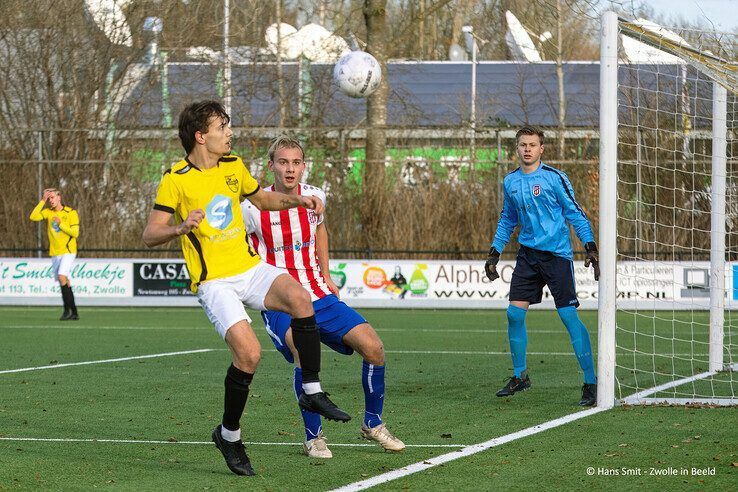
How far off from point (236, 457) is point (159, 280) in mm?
17483

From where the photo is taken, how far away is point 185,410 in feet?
30.5

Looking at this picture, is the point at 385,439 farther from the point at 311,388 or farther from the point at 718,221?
the point at 718,221

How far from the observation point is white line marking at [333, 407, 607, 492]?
6.21m

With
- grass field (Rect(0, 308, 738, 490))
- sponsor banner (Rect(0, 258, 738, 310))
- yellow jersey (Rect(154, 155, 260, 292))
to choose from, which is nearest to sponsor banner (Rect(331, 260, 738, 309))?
sponsor banner (Rect(0, 258, 738, 310))

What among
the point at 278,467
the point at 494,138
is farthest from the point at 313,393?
the point at 494,138

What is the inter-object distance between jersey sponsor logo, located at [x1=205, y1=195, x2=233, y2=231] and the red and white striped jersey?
3.16ft

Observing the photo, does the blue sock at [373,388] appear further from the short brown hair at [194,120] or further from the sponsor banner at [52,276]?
the sponsor banner at [52,276]

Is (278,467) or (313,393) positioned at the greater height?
(313,393)

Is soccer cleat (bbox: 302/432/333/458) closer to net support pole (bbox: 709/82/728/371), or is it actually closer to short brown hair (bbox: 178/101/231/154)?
short brown hair (bbox: 178/101/231/154)

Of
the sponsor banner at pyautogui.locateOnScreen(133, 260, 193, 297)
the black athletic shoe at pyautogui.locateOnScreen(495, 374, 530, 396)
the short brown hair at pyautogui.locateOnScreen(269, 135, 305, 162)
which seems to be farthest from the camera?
the sponsor banner at pyautogui.locateOnScreen(133, 260, 193, 297)

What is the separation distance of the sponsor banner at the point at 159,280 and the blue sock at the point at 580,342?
47.7ft

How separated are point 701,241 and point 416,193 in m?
5.94

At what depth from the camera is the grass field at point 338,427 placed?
21.1 feet

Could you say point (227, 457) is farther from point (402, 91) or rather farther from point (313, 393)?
point (402, 91)
